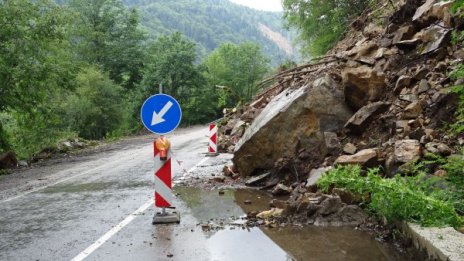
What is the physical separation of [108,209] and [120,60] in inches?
1637

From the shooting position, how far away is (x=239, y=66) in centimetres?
8050

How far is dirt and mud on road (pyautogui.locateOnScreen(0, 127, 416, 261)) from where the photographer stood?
5.55 metres

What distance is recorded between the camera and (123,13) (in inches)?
1956

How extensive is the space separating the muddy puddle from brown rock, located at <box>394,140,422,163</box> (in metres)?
1.66

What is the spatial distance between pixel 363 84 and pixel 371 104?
50 cm

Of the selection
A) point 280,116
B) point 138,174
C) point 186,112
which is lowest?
point 186,112

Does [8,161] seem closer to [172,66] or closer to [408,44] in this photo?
[408,44]

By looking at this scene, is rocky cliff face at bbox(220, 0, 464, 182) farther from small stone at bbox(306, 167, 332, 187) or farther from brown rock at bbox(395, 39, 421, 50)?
small stone at bbox(306, 167, 332, 187)

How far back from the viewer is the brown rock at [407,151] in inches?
274

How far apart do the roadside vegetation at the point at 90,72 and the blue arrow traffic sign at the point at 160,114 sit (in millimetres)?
10187

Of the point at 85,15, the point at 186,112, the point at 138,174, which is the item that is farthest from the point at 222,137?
the point at 186,112

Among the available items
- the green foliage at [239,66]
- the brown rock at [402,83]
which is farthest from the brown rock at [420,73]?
the green foliage at [239,66]

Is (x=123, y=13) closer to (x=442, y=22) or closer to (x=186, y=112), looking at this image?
(x=186, y=112)

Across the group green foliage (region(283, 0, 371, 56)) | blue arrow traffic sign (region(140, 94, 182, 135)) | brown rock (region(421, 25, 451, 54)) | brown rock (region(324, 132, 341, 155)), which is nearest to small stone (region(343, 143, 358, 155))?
brown rock (region(324, 132, 341, 155))
